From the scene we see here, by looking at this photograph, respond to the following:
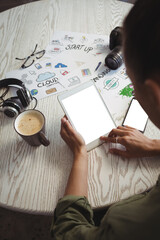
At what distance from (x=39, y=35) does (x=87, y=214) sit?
3.15 ft

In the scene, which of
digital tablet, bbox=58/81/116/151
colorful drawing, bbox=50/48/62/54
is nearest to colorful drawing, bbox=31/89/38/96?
digital tablet, bbox=58/81/116/151

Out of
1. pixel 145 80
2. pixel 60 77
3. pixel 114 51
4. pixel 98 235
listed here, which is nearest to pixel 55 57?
pixel 60 77

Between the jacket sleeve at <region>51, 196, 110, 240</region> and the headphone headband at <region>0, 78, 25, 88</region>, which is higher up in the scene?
the headphone headband at <region>0, 78, 25, 88</region>

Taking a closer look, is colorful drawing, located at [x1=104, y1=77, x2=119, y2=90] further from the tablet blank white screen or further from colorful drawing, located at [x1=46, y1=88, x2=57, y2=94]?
colorful drawing, located at [x1=46, y1=88, x2=57, y2=94]

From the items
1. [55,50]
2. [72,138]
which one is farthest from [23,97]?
[55,50]

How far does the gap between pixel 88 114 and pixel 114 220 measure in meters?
0.40

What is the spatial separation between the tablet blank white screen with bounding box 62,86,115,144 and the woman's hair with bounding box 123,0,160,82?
0.35 metres

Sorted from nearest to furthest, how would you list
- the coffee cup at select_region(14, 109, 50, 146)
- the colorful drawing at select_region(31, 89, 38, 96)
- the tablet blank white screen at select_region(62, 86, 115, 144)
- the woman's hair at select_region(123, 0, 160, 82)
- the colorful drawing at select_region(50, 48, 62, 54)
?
the woman's hair at select_region(123, 0, 160, 82), the coffee cup at select_region(14, 109, 50, 146), the tablet blank white screen at select_region(62, 86, 115, 144), the colorful drawing at select_region(31, 89, 38, 96), the colorful drawing at select_region(50, 48, 62, 54)

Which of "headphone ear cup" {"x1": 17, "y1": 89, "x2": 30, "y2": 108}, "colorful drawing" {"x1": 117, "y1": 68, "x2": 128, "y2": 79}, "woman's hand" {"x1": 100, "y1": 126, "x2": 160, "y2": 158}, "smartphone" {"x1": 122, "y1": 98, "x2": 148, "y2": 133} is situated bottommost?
"woman's hand" {"x1": 100, "y1": 126, "x2": 160, "y2": 158}

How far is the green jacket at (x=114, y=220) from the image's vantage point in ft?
1.39

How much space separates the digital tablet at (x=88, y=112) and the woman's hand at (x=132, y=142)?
0.13 ft

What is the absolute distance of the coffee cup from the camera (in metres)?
0.62

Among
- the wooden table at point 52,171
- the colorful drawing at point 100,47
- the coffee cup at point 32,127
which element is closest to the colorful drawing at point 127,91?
the wooden table at point 52,171

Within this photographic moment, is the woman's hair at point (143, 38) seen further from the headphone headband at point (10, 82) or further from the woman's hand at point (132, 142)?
the headphone headband at point (10, 82)
